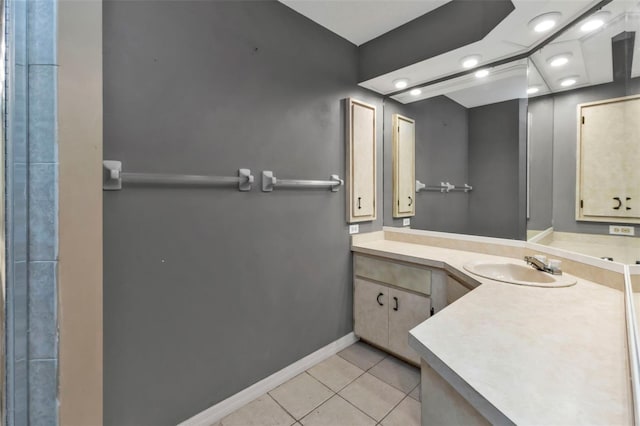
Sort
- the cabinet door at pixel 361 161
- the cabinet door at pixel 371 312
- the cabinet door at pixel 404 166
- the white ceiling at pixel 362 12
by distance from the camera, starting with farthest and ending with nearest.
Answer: the cabinet door at pixel 404 166 → the cabinet door at pixel 361 161 → the cabinet door at pixel 371 312 → the white ceiling at pixel 362 12

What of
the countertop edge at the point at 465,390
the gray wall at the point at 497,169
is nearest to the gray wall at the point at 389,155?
the gray wall at the point at 497,169

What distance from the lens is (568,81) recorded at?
4.75ft

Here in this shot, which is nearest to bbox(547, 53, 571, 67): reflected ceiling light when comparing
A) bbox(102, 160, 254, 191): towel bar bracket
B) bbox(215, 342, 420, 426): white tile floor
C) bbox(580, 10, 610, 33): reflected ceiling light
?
bbox(580, 10, 610, 33): reflected ceiling light

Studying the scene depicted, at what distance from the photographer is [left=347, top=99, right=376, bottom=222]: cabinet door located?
2201 millimetres

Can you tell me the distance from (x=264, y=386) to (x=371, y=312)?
91 cm

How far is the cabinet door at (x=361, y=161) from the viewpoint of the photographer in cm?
220

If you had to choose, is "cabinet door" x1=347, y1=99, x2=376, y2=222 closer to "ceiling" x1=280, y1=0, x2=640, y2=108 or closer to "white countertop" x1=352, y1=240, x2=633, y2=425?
"ceiling" x1=280, y1=0, x2=640, y2=108

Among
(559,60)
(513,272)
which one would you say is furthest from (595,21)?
(513,272)

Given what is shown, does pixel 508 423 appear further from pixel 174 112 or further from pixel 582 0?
pixel 582 0

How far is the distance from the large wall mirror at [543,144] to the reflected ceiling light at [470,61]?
0.30 feet

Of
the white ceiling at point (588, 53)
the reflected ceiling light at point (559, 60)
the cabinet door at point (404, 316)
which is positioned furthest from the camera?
the cabinet door at point (404, 316)

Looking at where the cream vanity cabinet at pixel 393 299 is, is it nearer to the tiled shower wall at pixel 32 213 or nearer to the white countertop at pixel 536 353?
the white countertop at pixel 536 353

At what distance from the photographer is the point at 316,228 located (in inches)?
80.0

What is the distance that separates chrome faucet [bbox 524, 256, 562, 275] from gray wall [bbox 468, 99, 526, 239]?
0.29 m
